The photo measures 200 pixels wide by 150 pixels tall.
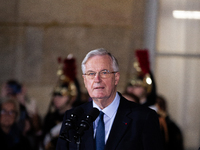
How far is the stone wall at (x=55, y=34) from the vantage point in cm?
837

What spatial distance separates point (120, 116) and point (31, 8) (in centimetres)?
685

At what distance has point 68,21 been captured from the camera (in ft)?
28.1

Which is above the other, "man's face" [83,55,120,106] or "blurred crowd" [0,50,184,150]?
"man's face" [83,55,120,106]

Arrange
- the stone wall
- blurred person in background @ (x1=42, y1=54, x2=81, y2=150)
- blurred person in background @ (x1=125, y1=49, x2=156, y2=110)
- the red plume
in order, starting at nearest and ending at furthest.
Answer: blurred person in background @ (x1=125, y1=49, x2=156, y2=110) → the red plume → blurred person in background @ (x1=42, y1=54, x2=81, y2=150) → the stone wall

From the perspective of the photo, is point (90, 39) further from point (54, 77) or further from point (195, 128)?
point (195, 128)

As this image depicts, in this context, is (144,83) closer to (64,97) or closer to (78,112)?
(64,97)

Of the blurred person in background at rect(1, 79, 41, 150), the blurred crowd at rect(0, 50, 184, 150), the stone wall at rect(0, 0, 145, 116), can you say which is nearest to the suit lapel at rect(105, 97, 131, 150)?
the blurred crowd at rect(0, 50, 184, 150)

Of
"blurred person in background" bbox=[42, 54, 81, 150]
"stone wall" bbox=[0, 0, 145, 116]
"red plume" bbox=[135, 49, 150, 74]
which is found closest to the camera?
"red plume" bbox=[135, 49, 150, 74]

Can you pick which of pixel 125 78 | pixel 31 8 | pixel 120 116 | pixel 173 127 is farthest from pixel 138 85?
pixel 31 8

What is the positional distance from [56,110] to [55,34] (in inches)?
118

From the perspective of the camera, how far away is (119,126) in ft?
7.09

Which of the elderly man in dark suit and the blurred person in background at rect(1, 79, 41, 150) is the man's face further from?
the blurred person in background at rect(1, 79, 41, 150)

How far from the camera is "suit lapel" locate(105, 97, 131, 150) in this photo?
210cm

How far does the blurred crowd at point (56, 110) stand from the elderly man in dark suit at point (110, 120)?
5.74 ft
